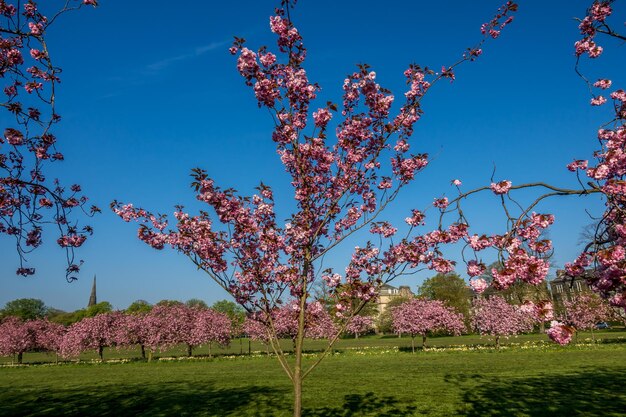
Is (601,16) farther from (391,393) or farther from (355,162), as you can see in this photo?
(391,393)

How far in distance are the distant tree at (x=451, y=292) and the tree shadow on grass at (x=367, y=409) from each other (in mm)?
58404

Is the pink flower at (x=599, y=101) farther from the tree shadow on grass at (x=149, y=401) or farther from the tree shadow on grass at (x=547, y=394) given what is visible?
the tree shadow on grass at (x=149, y=401)

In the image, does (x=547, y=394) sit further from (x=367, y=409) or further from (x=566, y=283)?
(x=566, y=283)

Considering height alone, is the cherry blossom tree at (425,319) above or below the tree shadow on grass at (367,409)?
above

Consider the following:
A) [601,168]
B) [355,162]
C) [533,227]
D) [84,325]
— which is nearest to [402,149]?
[355,162]

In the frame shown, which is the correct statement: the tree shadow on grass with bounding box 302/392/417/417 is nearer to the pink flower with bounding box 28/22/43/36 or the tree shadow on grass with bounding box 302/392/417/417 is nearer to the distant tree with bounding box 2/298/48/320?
the pink flower with bounding box 28/22/43/36

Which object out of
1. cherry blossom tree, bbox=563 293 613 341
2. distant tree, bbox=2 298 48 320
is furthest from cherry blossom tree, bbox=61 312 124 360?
distant tree, bbox=2 298 48 320

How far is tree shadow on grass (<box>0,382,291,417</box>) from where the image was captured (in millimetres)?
13523

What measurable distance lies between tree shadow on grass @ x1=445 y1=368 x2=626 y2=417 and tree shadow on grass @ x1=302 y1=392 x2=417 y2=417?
1728mm

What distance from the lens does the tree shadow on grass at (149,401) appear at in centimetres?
1352

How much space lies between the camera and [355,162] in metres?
6.80

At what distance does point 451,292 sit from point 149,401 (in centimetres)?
6772

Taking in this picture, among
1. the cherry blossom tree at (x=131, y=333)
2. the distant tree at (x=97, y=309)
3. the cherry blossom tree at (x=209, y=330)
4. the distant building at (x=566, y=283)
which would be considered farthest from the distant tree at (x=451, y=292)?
the distant tree at (x=97, y=309)

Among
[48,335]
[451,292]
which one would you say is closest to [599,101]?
[48,335]
